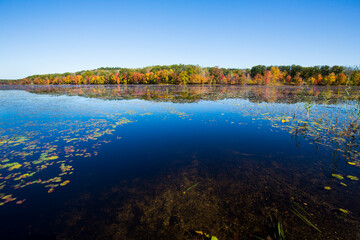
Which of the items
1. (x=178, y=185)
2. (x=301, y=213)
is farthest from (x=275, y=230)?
A: (x=178, y=185)

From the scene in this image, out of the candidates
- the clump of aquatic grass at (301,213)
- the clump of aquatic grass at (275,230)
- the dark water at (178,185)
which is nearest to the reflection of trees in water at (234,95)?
the dark water at (178,185)

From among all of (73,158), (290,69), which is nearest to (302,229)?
(73,158)

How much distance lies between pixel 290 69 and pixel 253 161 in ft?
435

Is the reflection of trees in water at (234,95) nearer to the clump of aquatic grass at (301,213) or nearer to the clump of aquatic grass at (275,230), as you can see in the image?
the clump of aquatic grass at (301,213)

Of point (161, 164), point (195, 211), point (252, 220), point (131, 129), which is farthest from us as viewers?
point (131, 129)

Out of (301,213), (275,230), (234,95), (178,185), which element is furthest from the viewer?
(234,95)

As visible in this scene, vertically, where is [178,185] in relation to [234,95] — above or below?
below

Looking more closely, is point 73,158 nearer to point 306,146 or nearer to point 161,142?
point 161,142

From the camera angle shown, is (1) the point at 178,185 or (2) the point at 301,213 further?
(1) the point at 178,185

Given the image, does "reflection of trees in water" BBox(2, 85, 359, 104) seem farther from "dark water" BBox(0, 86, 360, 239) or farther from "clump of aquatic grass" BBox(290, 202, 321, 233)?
"clump of aquatic grass" BBox(290, 202, 321, 233)

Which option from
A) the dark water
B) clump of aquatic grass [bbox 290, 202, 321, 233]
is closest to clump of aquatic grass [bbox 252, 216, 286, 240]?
the dark water

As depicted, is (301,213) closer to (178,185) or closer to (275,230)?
(275,230)

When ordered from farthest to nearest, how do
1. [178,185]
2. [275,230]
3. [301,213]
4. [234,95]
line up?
[234,95]
[178,185]
[301,213]
[275,230]

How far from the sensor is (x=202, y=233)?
3.26 metres
